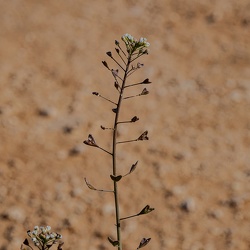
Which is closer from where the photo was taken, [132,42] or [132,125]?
[132,42]

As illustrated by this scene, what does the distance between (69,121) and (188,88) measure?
70.3 inches

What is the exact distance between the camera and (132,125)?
7949mm

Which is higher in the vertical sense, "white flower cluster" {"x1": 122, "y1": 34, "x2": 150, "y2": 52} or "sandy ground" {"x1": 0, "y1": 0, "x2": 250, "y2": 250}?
"sandy ground" {"x1": 0, "y1": 0, "x2": 250, "y2": 250}

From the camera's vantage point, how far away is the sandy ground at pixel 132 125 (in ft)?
21.6

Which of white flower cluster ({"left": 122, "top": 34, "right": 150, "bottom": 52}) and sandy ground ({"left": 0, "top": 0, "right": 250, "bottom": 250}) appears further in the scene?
sandy ground ({"left": 0, "top": 0, "right": 250, "bottom": 250})

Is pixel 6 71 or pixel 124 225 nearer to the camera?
pixel 124 225

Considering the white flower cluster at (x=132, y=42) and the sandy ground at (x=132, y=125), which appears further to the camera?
the sandy ground at (x=132, y=125)

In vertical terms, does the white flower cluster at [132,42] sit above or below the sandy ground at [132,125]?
below

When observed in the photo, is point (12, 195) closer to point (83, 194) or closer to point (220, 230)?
point (83, 194)

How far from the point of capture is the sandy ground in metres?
6.59

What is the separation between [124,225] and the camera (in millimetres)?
6578

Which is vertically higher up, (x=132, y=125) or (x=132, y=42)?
(x=132, y=125)

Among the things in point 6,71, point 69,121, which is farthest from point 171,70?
point 6,71

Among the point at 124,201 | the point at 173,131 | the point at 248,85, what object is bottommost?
the point at 124,201
